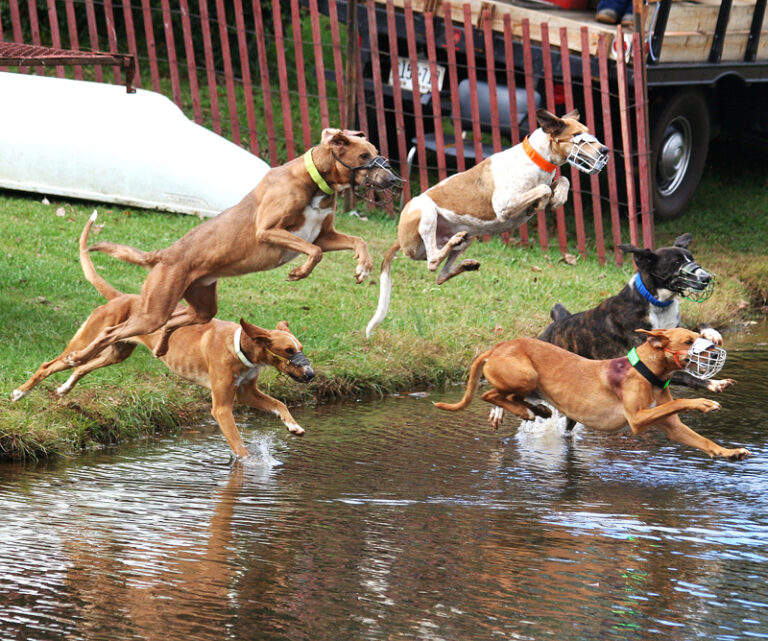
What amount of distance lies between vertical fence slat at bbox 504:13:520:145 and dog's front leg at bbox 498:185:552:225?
5.55m

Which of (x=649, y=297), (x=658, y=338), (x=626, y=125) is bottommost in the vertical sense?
(x=649, y=297)

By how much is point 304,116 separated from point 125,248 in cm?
682

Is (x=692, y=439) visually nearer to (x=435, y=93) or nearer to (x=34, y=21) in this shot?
(x=435, y=93)

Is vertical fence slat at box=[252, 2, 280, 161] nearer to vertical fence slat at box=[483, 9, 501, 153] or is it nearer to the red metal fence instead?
the red metal fence

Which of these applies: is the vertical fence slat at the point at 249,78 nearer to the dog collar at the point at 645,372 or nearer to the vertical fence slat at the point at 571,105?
the vertical fence slat at the point at 571,105

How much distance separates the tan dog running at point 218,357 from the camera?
779 centimetres

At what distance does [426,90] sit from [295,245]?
701 cm

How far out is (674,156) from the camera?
46.7 ft

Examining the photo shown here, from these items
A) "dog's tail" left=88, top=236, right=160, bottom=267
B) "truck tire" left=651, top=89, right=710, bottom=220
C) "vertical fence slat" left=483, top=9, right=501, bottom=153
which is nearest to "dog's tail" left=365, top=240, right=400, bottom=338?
"dog's tail" left=88, top=236, right=160, bottom=267

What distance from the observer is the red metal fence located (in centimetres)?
1300

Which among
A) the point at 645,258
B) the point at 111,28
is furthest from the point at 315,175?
the point at 111,28

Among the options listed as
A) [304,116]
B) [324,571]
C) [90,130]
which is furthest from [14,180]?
[324,571]

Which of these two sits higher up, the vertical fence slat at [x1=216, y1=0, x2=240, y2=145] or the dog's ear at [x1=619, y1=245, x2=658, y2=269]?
the vertical fence slat at [x1=216, y1=0, x2=240, y2=145]

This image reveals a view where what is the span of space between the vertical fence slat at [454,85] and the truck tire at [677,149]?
80.5 inches
